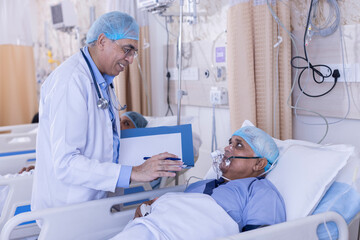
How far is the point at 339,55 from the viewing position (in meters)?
2.00

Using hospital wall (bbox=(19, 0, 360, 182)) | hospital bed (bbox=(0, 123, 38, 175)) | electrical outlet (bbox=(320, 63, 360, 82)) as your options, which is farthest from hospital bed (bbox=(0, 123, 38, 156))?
electrical outlet (bbox=(320, 63, 360, 82))

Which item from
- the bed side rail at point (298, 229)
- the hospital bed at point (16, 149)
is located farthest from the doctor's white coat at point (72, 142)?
the hospital bed at point (16, 149)

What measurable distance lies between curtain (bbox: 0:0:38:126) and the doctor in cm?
260

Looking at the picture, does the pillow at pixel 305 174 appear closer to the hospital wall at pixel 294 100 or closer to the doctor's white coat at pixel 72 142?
the hospital wall at pixel 294 100

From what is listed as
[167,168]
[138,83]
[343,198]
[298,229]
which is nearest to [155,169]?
[167,168]

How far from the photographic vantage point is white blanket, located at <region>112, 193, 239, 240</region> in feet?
4.52

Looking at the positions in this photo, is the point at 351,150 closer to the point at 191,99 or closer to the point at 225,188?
the point at 225,188

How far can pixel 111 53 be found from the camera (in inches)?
61.2

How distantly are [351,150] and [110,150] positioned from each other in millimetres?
1016

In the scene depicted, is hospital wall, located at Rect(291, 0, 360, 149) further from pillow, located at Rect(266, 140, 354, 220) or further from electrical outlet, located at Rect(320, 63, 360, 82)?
pillow, located at Rect(266, 140, 354, 220)

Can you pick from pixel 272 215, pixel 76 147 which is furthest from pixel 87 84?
pixel 272 215

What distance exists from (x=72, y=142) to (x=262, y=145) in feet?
2.88

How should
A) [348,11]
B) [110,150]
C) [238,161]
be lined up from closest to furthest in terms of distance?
1. [110,150]
2. [238,161]
3. [348,11]

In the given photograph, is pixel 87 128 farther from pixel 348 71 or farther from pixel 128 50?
pixel 348 71
